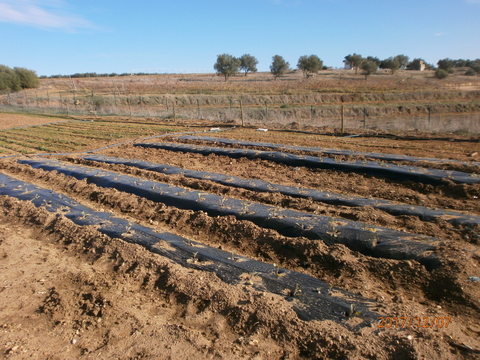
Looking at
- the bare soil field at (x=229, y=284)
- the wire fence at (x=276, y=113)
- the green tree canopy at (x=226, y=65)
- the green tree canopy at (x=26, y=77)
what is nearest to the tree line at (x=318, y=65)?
the green tree canopy at (x=226, y=65)

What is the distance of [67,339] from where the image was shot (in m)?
3.34

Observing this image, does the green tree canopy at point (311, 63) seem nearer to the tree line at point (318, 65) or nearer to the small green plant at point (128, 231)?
the tree line at point (318, 65)

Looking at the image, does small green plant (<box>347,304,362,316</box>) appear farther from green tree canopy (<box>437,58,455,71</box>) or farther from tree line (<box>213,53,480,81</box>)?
green tree canopy (<box>437,58,455,71</box>)

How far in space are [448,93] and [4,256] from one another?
4215 centimetres

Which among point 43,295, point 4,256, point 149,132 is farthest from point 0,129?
point 43,295

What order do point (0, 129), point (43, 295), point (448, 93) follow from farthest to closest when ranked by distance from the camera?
point (448, 93) < point (0, 129) < point (43, 295)

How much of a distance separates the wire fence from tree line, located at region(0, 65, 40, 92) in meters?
10.0

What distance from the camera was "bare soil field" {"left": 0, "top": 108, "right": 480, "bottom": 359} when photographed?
10.2ft

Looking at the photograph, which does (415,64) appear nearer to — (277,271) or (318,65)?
(318,65)

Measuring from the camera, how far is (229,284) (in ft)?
12.8

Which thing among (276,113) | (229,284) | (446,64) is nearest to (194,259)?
(229,284)

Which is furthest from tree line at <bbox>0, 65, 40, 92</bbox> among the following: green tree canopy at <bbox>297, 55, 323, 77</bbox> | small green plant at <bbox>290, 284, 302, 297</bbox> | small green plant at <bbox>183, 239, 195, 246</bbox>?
small green plant at <bbox>290, 284, 302, 297</bbox>

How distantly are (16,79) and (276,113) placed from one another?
5168 centimetres

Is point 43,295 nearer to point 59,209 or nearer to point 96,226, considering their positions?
point 96,226
